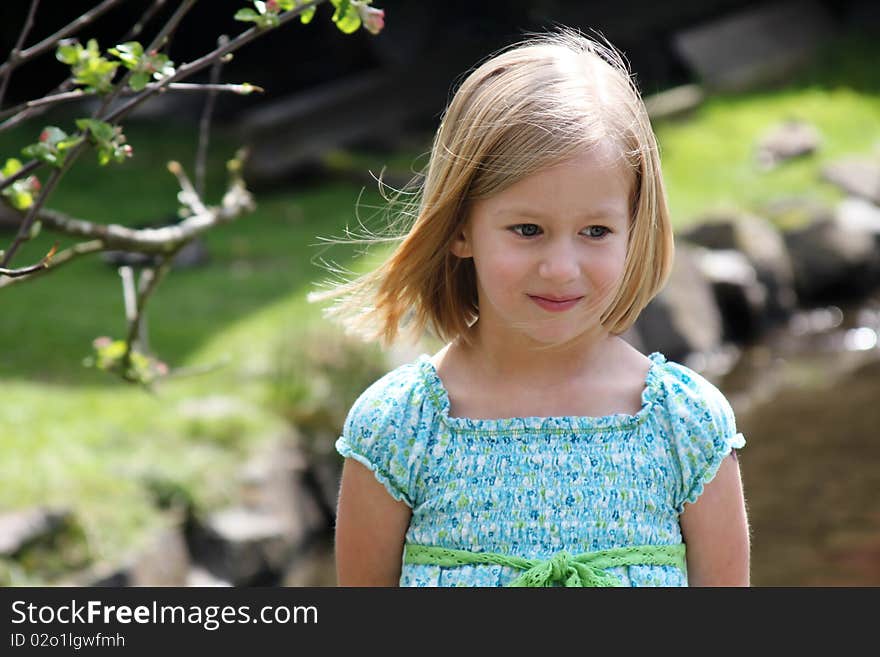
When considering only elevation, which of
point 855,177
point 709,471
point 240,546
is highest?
point 855,177

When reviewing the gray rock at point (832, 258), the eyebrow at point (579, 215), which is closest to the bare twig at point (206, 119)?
the eyebrow at point (579, 215)

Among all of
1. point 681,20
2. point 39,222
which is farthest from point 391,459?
point 681,20

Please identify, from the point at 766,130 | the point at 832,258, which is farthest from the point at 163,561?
the point at 766,130

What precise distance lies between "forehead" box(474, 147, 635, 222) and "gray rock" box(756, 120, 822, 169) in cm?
730

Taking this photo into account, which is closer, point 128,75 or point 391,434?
point 128,75

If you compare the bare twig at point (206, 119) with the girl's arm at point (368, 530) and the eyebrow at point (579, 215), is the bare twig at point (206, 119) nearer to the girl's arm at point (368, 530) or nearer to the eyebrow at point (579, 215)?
the eyebrow at point (579, 215)

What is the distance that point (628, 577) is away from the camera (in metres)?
1.82

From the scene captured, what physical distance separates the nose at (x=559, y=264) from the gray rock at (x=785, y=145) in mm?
7359

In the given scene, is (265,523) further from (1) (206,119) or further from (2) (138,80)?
(2) (138,80)

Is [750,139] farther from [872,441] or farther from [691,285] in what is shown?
[872,441]

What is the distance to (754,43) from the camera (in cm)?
1053

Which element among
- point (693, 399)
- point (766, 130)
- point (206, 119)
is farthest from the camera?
point (766, 130)

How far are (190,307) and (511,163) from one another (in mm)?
4963
